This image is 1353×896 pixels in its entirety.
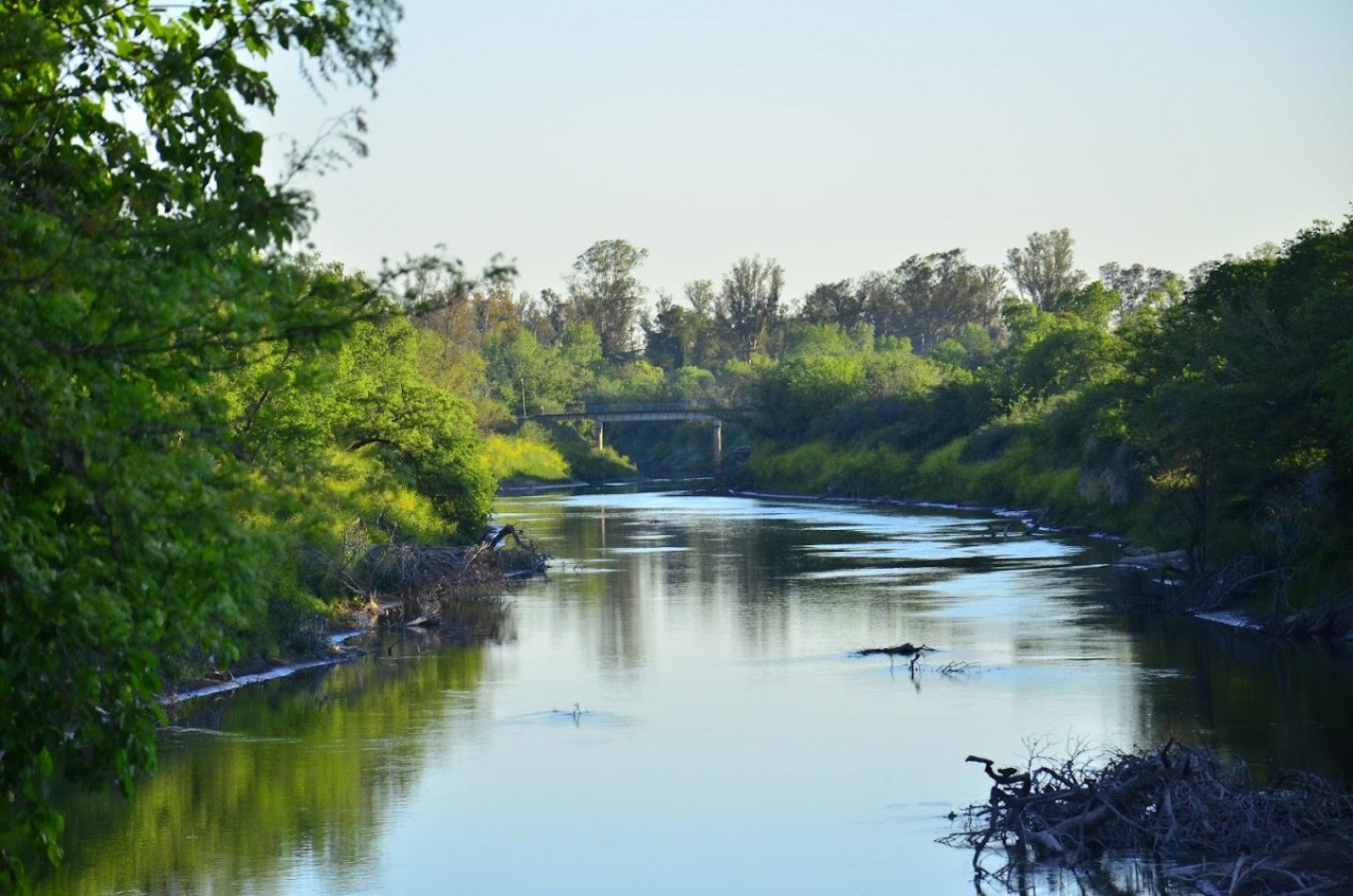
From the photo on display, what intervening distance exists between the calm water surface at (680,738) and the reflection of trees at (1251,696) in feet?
0.27

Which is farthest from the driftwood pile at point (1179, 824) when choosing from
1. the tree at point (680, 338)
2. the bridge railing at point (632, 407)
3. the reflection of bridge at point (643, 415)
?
the tree at point (680, 338)

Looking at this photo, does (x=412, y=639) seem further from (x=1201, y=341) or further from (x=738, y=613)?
(x=1201, y=341)

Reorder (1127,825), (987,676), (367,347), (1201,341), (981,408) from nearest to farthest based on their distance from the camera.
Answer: (1127,825), (987,676), (1201,341), (367,347), (981,408)

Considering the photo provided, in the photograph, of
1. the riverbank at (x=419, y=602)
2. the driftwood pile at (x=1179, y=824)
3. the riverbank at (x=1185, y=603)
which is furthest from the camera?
the riverbank at (x=1185, y=603)

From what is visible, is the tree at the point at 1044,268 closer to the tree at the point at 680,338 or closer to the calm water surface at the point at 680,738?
the tree at the point at 680,338

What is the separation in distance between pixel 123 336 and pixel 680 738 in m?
19.7

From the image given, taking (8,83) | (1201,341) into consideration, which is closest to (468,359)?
(1201,341)

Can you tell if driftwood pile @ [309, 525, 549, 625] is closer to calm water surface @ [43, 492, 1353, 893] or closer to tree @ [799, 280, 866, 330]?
calm water surface @ [43, 492, 1353, 893]

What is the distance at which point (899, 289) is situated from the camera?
190 m

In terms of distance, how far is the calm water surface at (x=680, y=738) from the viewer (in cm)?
2070

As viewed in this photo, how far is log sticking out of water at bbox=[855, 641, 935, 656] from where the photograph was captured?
33812mm

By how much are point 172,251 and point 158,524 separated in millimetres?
1406

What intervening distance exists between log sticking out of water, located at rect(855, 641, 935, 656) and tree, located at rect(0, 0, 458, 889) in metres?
24.8

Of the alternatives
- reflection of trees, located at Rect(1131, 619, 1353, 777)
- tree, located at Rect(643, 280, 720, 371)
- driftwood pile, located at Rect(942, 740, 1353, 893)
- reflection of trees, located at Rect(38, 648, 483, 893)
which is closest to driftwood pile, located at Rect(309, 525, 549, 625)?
reflection of trees, located at Rect(38, 648, 483, 893)
